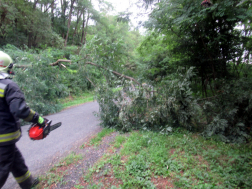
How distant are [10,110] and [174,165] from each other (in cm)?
274

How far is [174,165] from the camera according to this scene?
2887mm

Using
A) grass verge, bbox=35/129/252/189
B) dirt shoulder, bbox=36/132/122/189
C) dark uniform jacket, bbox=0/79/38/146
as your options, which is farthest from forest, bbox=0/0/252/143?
dark uniform jacket, bbox=0/79/38/146

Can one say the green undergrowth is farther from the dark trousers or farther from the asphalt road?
the dark trousers

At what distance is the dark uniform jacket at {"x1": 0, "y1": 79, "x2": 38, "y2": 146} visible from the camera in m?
2.09

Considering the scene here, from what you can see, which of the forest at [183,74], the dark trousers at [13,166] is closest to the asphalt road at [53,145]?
the dark trousers at [13,166]

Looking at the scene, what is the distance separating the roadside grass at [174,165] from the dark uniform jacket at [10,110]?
142 cm

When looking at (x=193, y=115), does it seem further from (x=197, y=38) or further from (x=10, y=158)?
(x=10, y=158)

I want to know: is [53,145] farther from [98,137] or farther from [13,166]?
[13,166]

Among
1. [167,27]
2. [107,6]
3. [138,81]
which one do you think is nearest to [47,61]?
[138,81]

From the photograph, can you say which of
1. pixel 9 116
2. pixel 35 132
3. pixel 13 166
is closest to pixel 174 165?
pixel 35 132

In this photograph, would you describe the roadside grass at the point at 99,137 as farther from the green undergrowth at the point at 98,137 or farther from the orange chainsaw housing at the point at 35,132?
the orange chainsaw housing at the point at 35,132

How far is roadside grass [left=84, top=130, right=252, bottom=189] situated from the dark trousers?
947 millimetres

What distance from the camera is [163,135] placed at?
4.17 meters

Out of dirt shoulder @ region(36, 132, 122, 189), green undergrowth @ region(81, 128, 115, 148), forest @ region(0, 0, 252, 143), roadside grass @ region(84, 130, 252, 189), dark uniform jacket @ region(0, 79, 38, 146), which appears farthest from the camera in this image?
green undergrowth @ region(81, 128, 115, 148)
